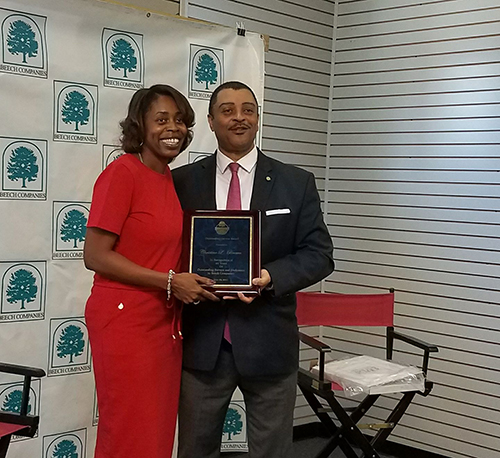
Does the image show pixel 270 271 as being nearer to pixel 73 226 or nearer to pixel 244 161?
pixel 244 161

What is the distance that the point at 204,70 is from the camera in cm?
367

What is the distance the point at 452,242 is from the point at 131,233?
252cm

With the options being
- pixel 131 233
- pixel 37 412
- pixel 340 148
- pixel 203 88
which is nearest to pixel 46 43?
pixel 203 88

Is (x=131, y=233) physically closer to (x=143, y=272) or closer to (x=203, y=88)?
(x=143, y=272)

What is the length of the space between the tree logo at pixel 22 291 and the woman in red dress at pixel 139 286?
76cm

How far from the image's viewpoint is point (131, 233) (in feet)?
7.91

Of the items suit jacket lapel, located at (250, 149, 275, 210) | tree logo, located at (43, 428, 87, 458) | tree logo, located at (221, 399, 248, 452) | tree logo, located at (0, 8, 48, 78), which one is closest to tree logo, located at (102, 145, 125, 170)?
tree logo, located at (0, 8, 48, 78)

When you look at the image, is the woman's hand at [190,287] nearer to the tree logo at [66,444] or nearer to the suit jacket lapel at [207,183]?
the suit jacket lapel at [207,183]

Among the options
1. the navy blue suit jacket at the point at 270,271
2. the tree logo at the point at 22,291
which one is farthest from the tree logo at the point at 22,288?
the navy blue suit jacket at the point at 270,271

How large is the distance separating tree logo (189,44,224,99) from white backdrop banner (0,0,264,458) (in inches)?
6.8

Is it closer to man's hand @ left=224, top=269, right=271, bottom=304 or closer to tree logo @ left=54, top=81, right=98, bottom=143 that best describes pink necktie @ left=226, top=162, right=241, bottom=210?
man's hand @ left=224, top=269, right=271, bottom=304

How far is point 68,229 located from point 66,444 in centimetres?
109

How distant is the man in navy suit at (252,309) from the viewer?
2539 mm

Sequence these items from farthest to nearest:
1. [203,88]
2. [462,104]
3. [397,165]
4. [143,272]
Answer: [397,165] < [462,104] < [203,88] < [143,272]
